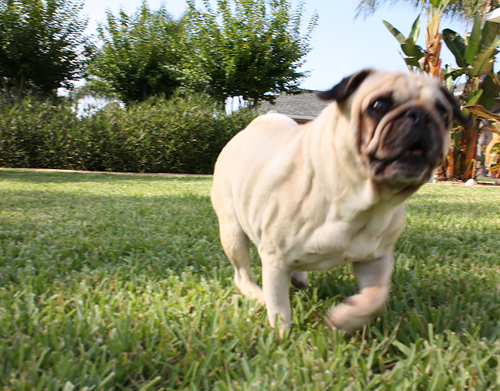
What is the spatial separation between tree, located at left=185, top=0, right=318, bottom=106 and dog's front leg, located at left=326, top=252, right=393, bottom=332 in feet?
70.4

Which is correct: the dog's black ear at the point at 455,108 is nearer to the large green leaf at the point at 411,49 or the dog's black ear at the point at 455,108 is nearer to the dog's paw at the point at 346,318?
the dog's paw at the point at 346,318

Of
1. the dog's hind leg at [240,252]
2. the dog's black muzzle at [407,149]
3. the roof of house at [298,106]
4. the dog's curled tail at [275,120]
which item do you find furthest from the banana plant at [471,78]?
the roof of house at [298,106]

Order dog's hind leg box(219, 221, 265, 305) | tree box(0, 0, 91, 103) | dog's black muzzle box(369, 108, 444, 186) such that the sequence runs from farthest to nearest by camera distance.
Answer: tree box(0, 0, 91, 103) < dog's hind leg box(219, 221, 265, 305) < dog's black muzzle box(369, 108, 444, 186)

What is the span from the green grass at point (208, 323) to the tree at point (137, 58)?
23815 millimetres

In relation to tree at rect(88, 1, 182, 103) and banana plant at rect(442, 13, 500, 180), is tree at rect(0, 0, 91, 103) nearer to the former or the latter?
tree at rect(88, 1, 182, 103)

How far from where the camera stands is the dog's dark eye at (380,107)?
5.05 ft

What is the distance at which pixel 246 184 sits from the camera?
6.88ft

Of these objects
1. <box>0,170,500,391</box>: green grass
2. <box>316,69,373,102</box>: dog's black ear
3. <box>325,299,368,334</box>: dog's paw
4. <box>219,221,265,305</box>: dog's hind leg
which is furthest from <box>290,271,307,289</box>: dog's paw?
<box>316,69,373,102</box>: dog's black ear

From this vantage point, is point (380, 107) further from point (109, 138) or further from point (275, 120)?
point (109, 138)

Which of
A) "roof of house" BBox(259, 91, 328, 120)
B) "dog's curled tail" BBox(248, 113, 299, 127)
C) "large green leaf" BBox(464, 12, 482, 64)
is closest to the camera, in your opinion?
"dog's curled tail" BBox(248, 113, 299, 127)

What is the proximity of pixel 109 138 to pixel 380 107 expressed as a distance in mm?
13698

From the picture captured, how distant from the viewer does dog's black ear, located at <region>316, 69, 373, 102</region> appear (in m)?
1.62

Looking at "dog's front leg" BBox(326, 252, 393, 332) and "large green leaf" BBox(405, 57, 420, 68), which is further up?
"large green leaf" BBox(405, 57, 420, 68)

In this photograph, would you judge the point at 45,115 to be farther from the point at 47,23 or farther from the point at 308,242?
the point at 308,242
